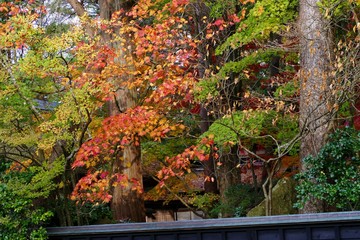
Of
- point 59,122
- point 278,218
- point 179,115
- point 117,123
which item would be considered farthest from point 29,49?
point 278,218

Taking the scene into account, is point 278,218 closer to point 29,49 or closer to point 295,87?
point 295,87

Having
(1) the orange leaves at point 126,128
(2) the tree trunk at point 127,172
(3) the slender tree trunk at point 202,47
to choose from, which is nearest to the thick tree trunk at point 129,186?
(2) the tree trunk at point 127,172

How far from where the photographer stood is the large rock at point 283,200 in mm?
11734

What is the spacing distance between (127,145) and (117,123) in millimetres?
987

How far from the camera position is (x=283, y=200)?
1188cm

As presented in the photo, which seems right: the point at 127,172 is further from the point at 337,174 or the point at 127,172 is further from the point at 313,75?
the point at 337,174

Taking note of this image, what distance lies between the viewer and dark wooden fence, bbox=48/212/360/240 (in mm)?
8148

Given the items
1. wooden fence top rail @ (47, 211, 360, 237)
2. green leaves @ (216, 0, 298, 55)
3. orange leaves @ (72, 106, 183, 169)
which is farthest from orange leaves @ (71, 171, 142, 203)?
green leaves @ (216, 0, 298, 55)

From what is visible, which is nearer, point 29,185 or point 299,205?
point 299,205

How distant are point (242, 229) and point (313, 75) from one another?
11.9 feet

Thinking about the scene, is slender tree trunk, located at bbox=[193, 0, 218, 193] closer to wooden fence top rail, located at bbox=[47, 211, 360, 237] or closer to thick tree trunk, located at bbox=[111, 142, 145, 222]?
thick tree trunk, located at bbox=[111, 142, 145, 222]

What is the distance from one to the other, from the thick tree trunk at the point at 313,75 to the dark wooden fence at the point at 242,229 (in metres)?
1.93

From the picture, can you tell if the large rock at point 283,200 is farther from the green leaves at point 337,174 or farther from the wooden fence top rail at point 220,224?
the wooden fence top rail at point 220,224

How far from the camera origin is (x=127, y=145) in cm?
1274
